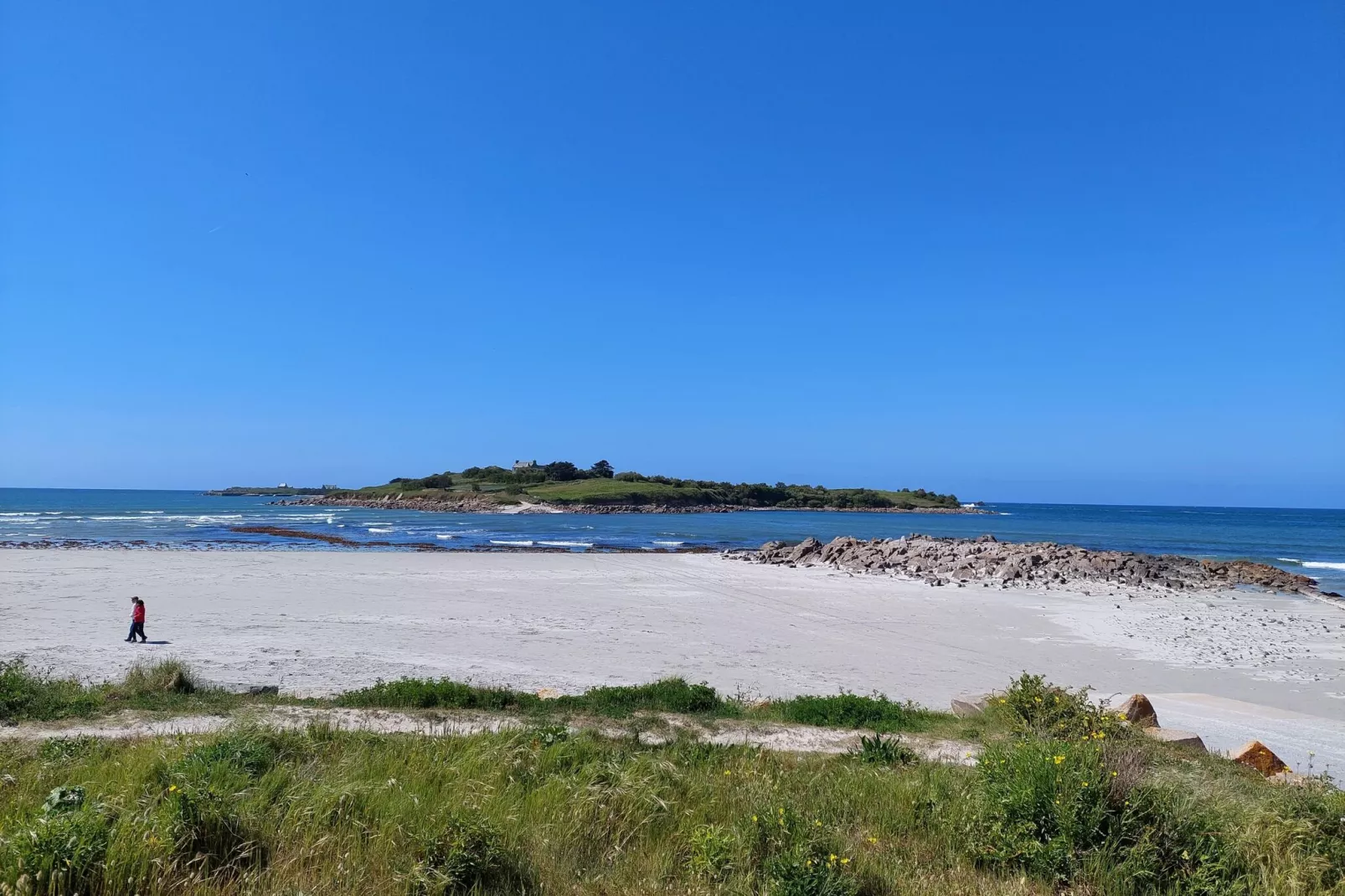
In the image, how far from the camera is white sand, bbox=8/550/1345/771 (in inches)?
573

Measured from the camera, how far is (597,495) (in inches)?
5399

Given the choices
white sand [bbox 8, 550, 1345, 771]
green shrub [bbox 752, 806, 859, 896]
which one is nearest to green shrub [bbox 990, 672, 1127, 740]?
white sand [bbox 8, 550, 1345, 771]

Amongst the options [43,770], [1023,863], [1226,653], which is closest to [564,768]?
[1023,863]

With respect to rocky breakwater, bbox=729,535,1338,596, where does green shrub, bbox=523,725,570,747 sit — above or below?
above

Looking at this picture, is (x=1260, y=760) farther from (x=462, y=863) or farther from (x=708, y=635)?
(x=708, y=635)

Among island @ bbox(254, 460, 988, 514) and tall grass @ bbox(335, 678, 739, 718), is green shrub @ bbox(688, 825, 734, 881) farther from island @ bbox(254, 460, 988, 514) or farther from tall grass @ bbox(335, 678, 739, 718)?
island @ bbox(254, 460, 988, 514)

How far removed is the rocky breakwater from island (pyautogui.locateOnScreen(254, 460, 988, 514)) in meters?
83.8

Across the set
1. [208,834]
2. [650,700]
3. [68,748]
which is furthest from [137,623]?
[208,834]

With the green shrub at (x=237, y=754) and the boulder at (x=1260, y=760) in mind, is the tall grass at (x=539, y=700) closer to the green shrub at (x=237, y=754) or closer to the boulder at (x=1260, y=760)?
the green shrub at (x=237, y=754)

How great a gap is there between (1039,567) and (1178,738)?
28.8m

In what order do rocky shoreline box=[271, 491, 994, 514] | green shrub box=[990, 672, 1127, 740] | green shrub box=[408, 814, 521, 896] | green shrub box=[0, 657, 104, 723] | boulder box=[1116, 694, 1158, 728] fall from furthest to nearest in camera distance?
rocky shoreline box=[271, 491, 994, 514]
boulder box=[1116, 694, 1158, 728]
green shrub box=[0, 657, 104, 723]
green shrub box=[990, 672, 1127, 740]
green shrub box=[408, 814, 521, 896]

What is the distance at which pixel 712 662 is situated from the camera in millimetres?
16812

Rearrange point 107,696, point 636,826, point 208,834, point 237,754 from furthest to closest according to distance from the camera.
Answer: point 107,696 < point 237,754 < point 636,826 < point 208,834

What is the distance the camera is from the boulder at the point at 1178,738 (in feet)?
29.0
